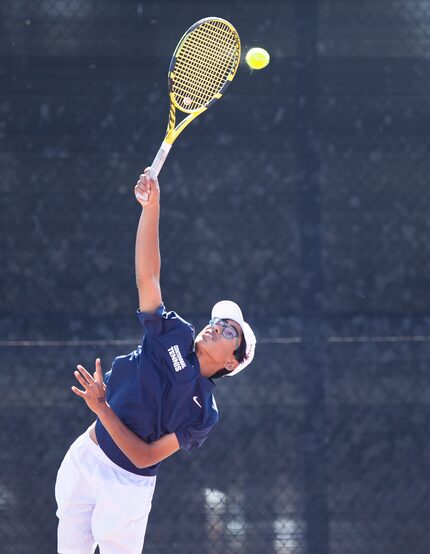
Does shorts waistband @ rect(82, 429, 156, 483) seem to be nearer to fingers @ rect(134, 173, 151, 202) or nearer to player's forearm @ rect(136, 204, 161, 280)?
player's forearm @ rect(136, 204, 161, 280)

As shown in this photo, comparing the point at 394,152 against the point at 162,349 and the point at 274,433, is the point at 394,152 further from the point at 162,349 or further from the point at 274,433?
the point at 162,349

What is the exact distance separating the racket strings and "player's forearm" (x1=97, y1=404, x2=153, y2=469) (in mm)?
970

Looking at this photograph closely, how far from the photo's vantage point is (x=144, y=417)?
2.81 metres

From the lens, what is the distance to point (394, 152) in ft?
12.3

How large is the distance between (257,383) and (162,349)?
2.88 ft

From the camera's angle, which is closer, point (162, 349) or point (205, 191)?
point (162, 349)

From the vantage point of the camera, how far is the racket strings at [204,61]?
3134 mm


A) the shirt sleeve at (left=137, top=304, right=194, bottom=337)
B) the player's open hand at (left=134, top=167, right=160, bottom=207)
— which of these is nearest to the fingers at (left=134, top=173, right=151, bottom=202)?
the player's open hand at (left=134, top=167, right=160, bottom=207)

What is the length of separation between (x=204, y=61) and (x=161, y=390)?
101 centimetres

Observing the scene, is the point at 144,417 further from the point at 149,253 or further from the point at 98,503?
the point at 149,253

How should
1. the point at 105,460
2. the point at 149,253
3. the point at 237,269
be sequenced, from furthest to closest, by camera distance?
the point at 237,269 → the point at 105,460 → the point at 149,253

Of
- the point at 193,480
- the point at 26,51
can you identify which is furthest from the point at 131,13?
the point at 193,480

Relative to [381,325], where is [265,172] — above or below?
above

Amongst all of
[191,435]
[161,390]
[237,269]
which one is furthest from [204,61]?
[191,435]
